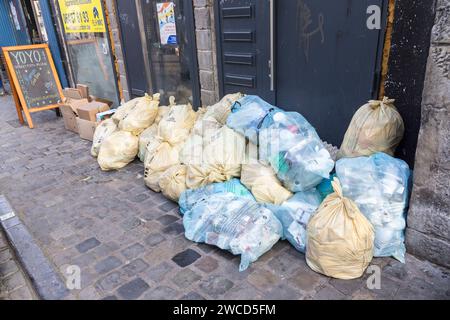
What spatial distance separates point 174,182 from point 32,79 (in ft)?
15.6

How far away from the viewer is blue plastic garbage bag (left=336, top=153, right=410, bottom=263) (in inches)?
97.9

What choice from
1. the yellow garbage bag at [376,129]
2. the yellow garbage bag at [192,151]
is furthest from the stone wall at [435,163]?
the yellow garbage bag at [192,151]

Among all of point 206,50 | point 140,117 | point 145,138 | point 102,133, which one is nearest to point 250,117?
point 206,50

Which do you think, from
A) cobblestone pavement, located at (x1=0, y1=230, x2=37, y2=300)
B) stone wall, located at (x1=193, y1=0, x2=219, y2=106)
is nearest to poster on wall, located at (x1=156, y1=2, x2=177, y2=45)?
stone wall, located at (x1=193, y1=0, x2=219, y2=106)

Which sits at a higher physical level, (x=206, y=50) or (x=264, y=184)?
(x=206, y=50)

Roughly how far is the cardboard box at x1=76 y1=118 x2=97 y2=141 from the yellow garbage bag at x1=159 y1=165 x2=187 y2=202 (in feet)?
7.95

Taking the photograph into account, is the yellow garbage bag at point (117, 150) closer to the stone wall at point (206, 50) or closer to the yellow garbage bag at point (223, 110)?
the stone wall at point (206, 50)

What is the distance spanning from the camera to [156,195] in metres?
→ 3.80

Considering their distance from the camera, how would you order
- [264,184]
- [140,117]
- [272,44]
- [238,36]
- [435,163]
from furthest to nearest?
[140,117] < [238,36] < [272,44] < [264,184] < [435,163]

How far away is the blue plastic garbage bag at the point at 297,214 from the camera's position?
2693mm

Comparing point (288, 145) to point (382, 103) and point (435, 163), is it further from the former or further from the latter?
point (435, 163)

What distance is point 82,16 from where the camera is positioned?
6.42 m

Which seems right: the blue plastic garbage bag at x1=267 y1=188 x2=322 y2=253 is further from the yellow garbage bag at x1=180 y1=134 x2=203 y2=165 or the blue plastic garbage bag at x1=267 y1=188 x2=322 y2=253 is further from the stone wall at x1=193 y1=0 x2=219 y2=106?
the stone wall at x1=193 y1=0 x2=219 y2=106

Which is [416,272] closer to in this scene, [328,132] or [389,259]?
[389,259]
